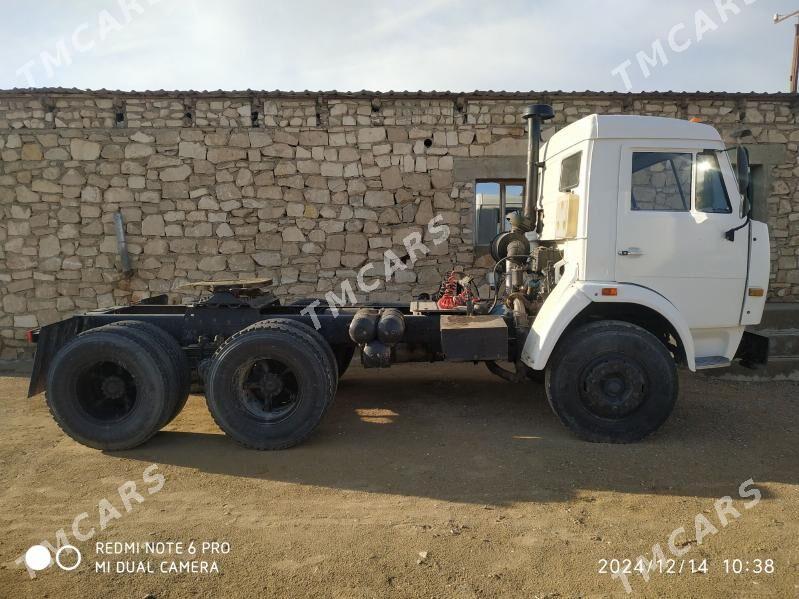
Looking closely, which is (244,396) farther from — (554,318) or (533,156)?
(533,156)

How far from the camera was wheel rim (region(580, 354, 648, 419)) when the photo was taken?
4.37 meters

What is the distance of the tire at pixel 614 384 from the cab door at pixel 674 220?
19.8 inches

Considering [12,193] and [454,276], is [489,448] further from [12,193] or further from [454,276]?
[12,193]

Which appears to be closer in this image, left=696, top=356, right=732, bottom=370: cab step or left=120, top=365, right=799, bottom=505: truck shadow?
left=120, top=365, right=799, bottom=505: truck shadow

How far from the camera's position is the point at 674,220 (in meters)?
4.39

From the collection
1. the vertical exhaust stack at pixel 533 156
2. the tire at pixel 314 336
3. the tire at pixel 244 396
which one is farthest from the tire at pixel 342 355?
the vertical exhaust stack at pixel 533 156

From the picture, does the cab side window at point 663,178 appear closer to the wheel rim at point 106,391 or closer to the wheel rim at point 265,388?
the wheel rim at point 265,388

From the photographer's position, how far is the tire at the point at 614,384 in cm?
436

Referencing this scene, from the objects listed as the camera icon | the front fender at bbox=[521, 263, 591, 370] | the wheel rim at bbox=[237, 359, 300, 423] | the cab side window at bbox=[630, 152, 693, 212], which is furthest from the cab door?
the camera icon

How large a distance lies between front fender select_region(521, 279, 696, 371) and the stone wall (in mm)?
3537

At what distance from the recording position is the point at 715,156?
440 cm

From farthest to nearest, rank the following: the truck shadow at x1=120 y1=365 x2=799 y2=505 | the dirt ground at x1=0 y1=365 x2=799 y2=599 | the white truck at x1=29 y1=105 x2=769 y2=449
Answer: the white truck at x1=29 y1=105 x2=769 y2=449
the truck shadow at x1=120 y1=365 x2=799 y2=505
the dirt ground at x1=0 y1=365 x2=799 y2=599

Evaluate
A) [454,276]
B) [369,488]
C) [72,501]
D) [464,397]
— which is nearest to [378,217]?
[454,276]

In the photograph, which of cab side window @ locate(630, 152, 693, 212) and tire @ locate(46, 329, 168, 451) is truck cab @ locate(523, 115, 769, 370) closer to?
cab side window @ locate(630, 152, 693, 212)
